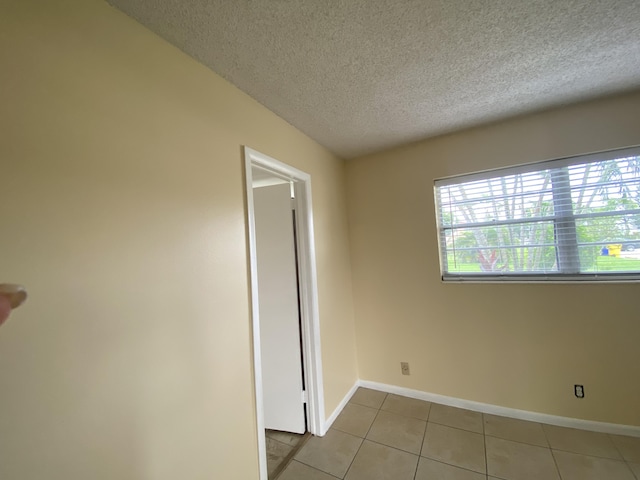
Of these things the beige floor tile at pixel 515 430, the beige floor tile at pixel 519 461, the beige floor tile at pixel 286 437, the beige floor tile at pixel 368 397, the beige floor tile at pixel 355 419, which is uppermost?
the beige floor tile at pixel 519 461

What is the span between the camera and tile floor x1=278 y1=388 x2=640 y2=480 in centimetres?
158

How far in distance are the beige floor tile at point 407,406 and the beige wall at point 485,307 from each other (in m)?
0.13

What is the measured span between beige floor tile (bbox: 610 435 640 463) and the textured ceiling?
2337 millimetres

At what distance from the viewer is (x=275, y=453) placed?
1873mm

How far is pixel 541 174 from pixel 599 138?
0.38 meters

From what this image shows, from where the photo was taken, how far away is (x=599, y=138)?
1858mm

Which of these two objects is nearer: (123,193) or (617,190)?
(123,193)

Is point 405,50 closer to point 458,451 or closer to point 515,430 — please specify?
point 458,451

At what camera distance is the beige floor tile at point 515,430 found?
183 centimetres

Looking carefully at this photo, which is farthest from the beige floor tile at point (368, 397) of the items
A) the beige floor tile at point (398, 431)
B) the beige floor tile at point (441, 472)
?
the beige floor tile at point (441, 472)

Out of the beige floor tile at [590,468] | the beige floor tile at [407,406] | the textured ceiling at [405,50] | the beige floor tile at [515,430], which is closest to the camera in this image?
the textured ceiling at [405,50]

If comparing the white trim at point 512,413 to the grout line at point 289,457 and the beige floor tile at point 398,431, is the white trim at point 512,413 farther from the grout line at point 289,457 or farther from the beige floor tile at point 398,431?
the grout line at point 289,457

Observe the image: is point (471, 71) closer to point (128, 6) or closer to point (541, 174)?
point (541, 174)

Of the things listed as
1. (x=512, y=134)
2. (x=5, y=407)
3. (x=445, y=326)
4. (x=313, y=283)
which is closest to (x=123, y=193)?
(x=5, y=407)
